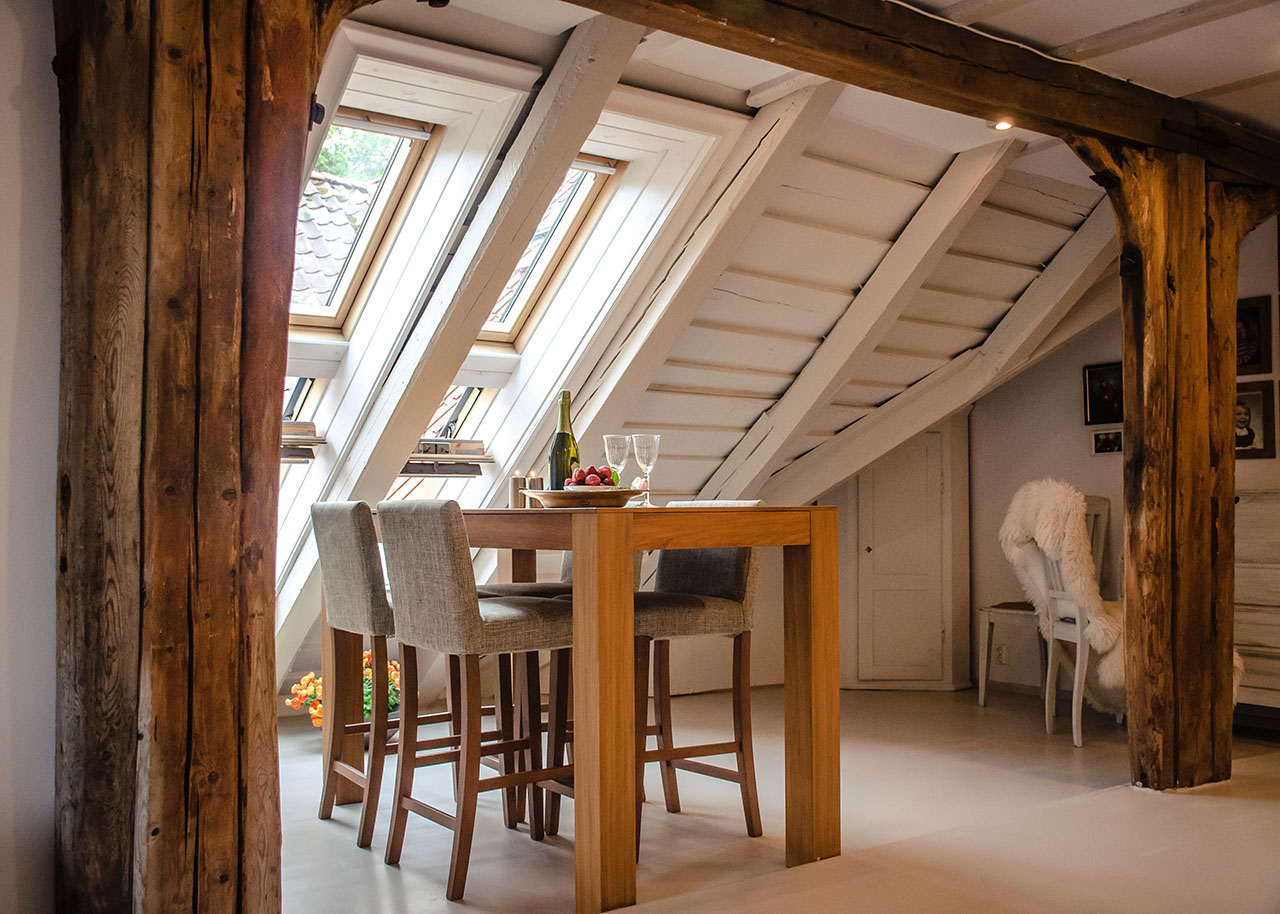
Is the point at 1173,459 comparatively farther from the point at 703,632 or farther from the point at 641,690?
the point at 641,690

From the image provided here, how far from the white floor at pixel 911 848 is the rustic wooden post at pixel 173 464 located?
29.5 inches

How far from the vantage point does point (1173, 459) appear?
362 cm

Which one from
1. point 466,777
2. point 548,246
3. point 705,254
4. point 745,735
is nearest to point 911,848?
point 745,735

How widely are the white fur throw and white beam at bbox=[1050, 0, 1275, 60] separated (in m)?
Result: 1.90

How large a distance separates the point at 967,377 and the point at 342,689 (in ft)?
10.6

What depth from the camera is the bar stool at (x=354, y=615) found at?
3.11m

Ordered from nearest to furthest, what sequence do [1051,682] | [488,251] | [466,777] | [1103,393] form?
[466,777] → [488,251] → [1051,682] → [1103,393]

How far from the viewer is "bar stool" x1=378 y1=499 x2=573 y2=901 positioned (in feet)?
8.87

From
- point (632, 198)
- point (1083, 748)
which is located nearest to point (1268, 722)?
point (1083, 748)

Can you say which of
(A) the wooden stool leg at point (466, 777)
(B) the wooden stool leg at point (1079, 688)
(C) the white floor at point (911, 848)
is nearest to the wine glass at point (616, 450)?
(A) the wooden stool leg at point (466, 777)

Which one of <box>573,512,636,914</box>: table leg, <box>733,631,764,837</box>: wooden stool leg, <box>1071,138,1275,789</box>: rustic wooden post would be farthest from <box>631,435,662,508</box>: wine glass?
<box>1071,138,1275,789</box>: rustic wooden post

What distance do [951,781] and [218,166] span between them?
309 centimetres

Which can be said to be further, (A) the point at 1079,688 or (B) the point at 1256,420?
(B) the point at 1256,420

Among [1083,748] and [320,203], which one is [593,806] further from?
[1083,748]
